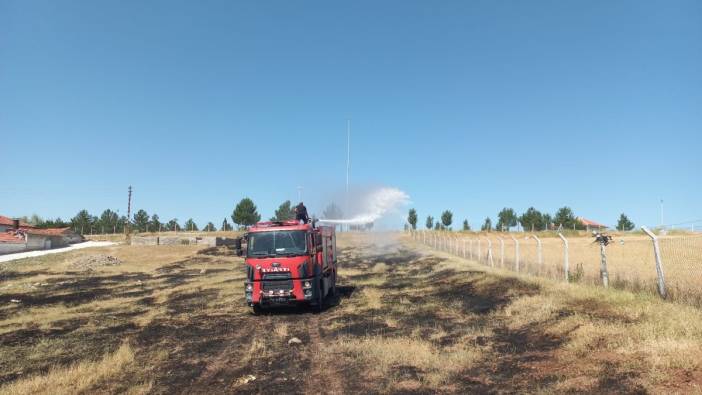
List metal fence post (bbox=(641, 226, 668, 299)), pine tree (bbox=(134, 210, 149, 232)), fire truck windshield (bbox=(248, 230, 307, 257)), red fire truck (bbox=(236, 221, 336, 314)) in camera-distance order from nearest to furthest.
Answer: metal fence post (bbox=(641, 226, 668, 299)), red fire truck (bbox=(236, 221, 336, 314)), fire truck windshield (bbox=(248, 230, 307, 257)), pine tree (bbox=(134, 210, 149, 232))

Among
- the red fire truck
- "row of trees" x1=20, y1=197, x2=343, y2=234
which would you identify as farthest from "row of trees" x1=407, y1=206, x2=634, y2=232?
the red fire truck

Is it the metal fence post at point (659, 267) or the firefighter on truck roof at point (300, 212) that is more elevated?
the firefighter on truck roof at point (300, 212)

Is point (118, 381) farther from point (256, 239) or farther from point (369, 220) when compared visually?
point (369, 220)

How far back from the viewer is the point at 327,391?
823 cm

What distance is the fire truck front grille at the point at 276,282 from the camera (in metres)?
16.3

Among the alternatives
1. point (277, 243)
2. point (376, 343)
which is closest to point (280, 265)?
point (277, 243)

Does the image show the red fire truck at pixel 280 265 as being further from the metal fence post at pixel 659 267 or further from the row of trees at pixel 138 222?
the row of trees at pixel 138 222

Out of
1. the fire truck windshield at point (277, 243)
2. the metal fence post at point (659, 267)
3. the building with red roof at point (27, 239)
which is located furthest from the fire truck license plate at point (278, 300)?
the building with red roof at point (27, 239)

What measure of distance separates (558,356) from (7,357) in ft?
41.4

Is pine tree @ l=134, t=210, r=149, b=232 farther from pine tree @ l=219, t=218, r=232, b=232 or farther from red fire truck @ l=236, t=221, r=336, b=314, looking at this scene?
red fire truck @ l=236, t=221, r=336, b=314

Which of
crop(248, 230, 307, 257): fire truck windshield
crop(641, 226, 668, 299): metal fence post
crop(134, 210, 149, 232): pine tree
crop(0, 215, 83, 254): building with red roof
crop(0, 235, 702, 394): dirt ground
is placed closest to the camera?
crop(0, 235, 702, 394): dirt ground

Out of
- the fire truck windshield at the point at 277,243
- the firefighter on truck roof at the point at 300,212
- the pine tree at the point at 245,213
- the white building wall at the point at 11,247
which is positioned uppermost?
the pine tree at the point at 245,213

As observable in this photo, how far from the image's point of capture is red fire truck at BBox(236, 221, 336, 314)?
1628 centimetres

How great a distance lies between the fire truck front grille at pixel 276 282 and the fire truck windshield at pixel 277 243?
71 centimetres
